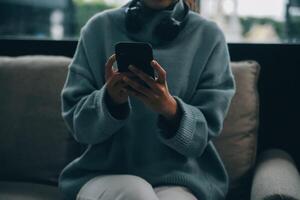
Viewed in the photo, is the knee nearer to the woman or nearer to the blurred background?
the woman

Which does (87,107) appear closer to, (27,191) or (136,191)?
(136,191)

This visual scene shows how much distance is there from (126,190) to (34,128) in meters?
0.64

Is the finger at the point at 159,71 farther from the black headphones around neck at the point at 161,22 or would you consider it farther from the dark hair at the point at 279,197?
the dark hair at the point at 279,197

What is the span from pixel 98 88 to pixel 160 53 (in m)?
0.21

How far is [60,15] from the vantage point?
286 cm

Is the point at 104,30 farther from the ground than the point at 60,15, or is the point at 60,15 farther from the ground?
the point at 104,30

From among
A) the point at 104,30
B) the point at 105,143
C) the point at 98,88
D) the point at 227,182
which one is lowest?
the point at 227,182

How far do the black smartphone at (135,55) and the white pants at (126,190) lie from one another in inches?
11.0

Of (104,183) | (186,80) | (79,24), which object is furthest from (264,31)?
(104,183)

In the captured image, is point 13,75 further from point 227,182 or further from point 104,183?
point 227,182

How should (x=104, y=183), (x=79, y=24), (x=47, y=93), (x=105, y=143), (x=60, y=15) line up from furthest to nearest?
(x=60, y=15), (x=79, y=24), (x=47, y=93), (x=105, y=143), (x=104, y=183)

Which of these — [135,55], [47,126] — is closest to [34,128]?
[47,126]

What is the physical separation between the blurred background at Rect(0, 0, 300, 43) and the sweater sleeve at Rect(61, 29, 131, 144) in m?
0.42

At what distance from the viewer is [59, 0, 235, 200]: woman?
1.26 metres
